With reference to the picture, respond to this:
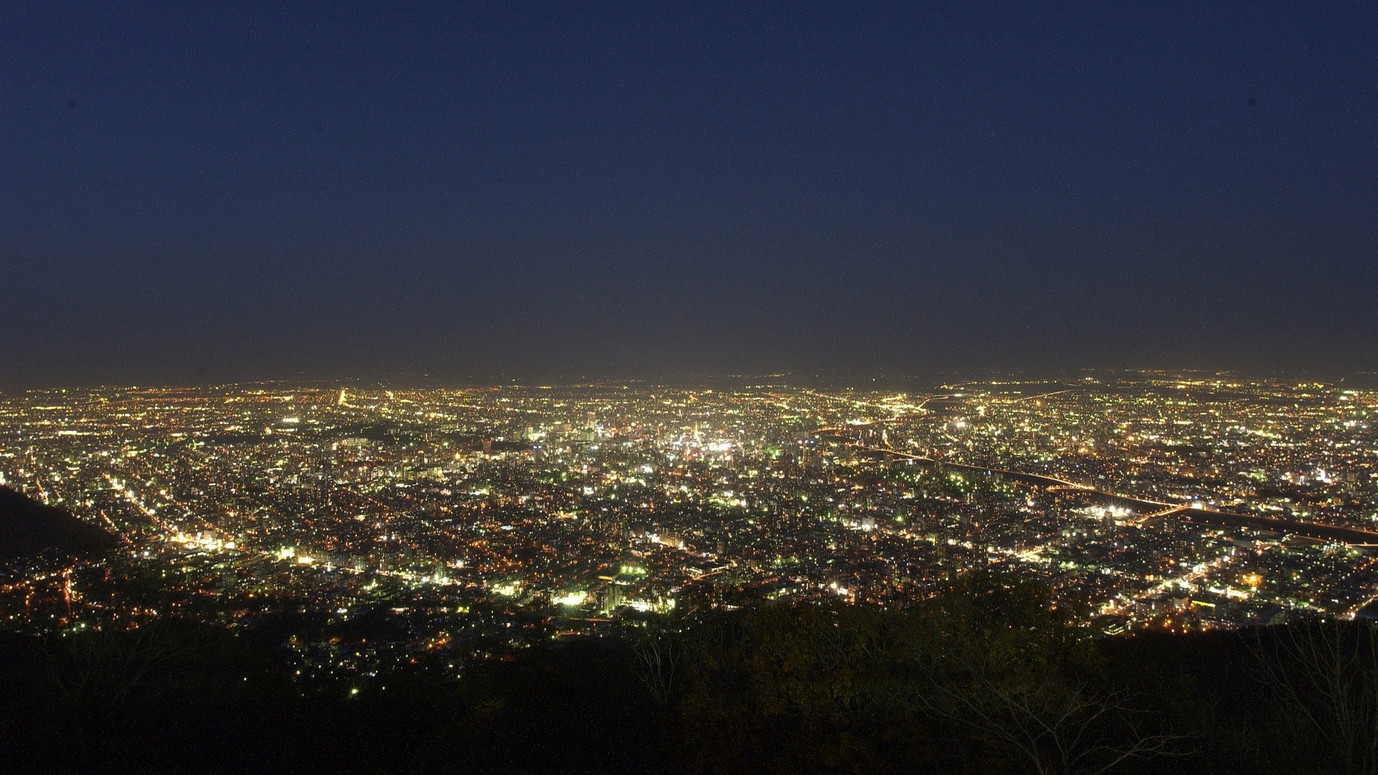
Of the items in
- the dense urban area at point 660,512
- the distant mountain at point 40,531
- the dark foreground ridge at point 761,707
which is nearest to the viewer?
the dark foreground ridge at point 761,707

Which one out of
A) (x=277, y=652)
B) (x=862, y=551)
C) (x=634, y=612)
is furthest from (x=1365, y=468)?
(x=277, y=652)

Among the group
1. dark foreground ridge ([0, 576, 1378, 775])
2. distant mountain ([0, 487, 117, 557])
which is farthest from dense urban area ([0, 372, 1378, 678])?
dark foreground ridge ([0, 576, 1378, 775])

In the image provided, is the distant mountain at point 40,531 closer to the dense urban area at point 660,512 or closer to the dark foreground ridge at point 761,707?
the dense urban area at point 660,512

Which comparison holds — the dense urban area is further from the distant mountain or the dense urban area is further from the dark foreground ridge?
the dark foreground ridge

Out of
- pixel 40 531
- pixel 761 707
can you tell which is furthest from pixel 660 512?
pixel 761 707

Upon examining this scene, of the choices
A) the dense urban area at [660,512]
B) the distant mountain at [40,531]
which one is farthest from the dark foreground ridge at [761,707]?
the distant mountain at [40,531]
